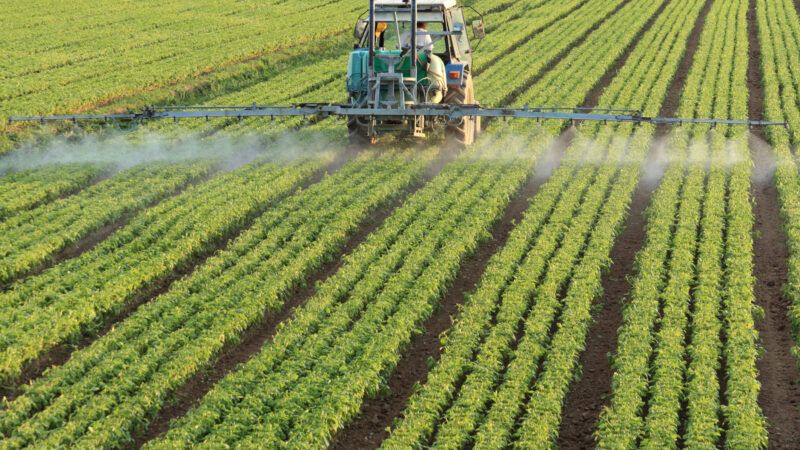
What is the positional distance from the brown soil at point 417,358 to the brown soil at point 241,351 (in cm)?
177

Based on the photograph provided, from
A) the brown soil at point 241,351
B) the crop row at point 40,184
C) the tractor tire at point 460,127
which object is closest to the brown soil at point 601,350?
the brown soil at point 241,351

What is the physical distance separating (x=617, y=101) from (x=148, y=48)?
1734 cm

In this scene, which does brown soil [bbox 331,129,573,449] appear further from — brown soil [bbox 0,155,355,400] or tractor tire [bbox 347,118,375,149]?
tractor tire [bbox 347,118,375,149]

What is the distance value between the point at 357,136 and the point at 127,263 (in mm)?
7594

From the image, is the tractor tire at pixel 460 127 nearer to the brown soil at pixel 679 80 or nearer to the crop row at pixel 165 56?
the brown soil at pixel 679 80

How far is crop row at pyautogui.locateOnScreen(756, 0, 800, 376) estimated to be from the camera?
547 inches

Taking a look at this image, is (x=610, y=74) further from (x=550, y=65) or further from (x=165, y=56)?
(x=165, y=56)

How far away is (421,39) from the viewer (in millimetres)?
19562

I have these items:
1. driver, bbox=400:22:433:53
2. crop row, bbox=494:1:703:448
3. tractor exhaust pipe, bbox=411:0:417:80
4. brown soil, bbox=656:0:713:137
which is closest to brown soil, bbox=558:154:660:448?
crop row, bbox=494:1:703:448

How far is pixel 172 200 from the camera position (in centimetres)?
1689

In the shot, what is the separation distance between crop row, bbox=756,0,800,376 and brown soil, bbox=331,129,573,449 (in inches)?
172

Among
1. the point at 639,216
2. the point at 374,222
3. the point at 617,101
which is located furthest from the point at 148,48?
the point at 639,216

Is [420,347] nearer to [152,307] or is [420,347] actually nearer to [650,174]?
[152,307]

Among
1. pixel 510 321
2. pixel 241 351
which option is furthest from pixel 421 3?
pixel 241 351
